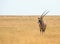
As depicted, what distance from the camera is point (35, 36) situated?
133 cm

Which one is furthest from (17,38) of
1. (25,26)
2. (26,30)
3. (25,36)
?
(25,26)

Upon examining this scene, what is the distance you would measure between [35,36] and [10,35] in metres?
0.18

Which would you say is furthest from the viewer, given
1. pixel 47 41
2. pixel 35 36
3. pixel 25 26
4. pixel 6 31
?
pixel 25 26

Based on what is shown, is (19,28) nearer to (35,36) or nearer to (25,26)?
(25,26)

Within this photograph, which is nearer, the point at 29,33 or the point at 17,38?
the point at 17,38

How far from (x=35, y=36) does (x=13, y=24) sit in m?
0.40

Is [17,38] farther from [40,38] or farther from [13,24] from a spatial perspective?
[13,24]

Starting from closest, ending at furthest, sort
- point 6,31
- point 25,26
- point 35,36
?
point 35,36 → point 6,31 → point 25,26

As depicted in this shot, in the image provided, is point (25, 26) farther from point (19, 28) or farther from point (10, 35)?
point (10, 35)

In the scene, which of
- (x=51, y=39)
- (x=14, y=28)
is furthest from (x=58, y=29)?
(x=14, y=28)

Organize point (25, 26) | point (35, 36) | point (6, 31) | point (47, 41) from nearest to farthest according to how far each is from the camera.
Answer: point (47, 41) → point (35, 36) → point (6, 31) → point (25, 26)

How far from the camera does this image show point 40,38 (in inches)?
50.1

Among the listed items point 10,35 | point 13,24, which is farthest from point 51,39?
point 13,24

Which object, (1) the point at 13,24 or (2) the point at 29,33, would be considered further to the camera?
(1) the point at 13,24
